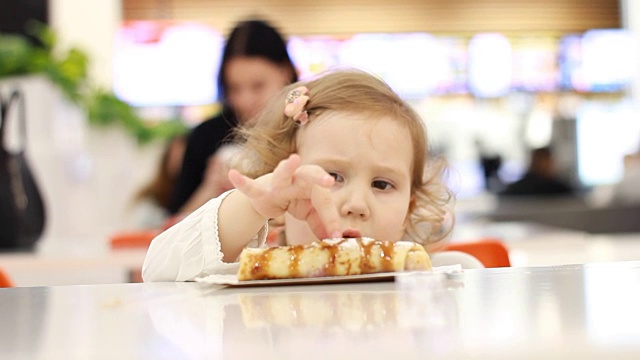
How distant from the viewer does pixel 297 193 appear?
3.31ft

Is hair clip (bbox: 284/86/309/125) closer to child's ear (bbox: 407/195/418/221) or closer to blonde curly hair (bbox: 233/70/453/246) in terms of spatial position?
blonde curly hair (bbox: 233/70/453/246)

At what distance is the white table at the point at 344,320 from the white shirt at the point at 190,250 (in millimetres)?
321

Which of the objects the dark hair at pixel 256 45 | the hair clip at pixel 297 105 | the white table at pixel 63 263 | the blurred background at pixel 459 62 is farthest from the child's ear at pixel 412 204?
the blurred background at pixel 459 62

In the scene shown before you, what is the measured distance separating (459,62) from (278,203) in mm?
7731

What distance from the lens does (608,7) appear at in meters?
9.01

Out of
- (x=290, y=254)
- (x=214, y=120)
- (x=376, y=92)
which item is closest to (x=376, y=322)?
(x=290, y=254)

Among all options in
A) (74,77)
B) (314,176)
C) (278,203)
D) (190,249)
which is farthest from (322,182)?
(74,77)

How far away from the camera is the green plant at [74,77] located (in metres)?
4.41

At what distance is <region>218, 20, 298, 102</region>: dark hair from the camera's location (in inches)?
112

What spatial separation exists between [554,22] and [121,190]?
4969mm

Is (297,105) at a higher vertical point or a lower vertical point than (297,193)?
higher

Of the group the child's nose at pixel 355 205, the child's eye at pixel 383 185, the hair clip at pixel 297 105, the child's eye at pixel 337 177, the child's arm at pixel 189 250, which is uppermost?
the hair clip at pixel 297 105

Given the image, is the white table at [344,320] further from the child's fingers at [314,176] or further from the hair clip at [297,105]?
the hair clip at [297,105]

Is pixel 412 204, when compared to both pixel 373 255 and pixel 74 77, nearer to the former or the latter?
pixel 373 255
